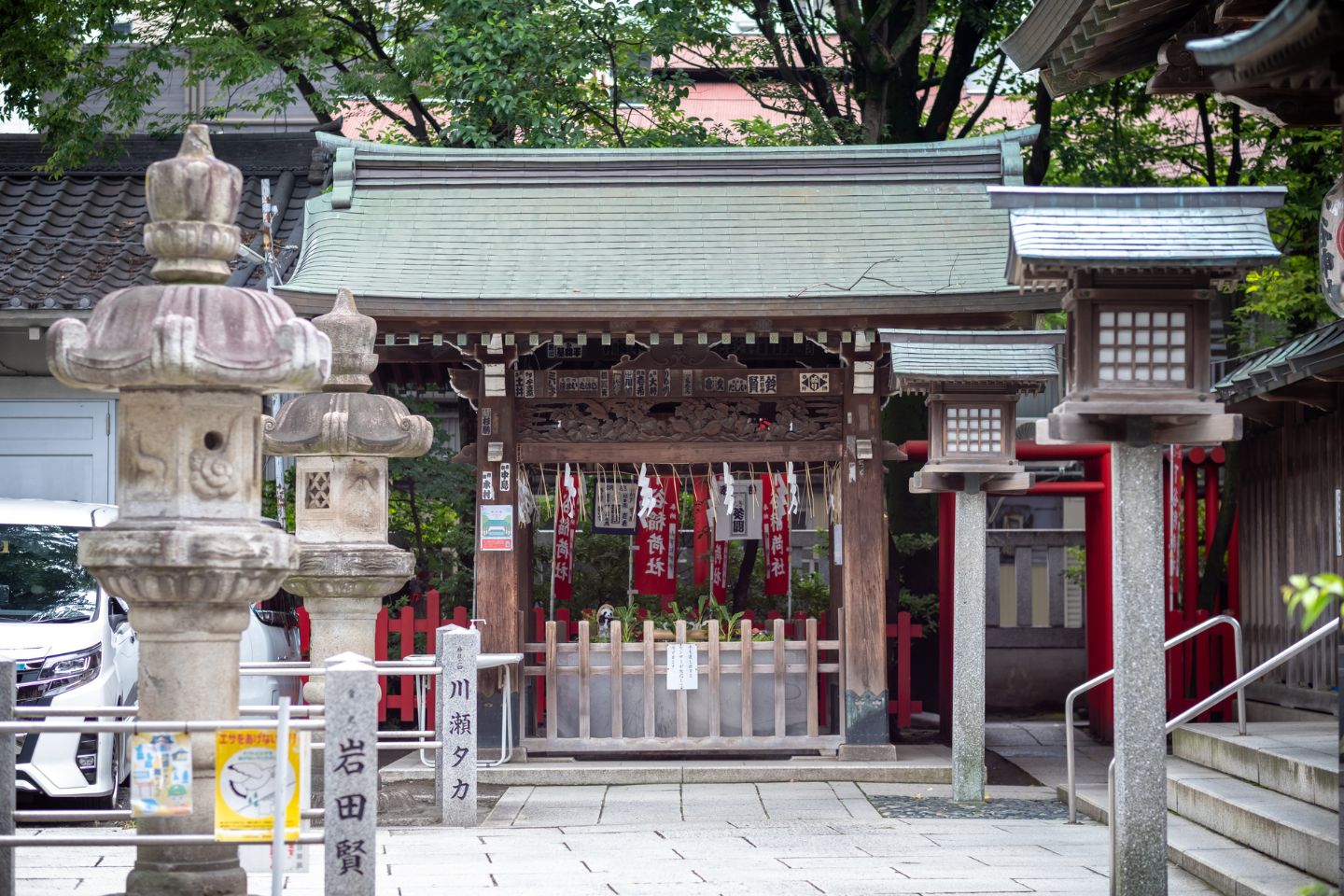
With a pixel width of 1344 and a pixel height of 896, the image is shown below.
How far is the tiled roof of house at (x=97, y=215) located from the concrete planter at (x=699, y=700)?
5.55m

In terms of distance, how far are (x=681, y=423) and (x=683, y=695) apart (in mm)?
2418

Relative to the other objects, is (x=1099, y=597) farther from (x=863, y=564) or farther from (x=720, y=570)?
(x=720, y=570)

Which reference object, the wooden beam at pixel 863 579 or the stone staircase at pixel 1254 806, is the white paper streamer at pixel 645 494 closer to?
the wooden beam at pixel 863 579

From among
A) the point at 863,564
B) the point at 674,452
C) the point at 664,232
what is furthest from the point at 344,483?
the point at 863,564

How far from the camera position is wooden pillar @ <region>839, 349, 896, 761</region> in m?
13.4

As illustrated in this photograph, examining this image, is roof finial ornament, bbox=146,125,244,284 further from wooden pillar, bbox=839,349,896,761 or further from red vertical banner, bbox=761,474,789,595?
red vertical banner, bbox=761,474,789,595

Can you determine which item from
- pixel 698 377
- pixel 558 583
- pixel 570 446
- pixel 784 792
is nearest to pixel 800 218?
pixel 698 377

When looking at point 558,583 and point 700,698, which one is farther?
point 558,583

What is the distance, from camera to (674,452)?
44.6 feet

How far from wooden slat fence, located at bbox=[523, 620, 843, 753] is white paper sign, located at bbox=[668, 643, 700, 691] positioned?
3.0 inches

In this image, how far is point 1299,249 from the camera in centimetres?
1603

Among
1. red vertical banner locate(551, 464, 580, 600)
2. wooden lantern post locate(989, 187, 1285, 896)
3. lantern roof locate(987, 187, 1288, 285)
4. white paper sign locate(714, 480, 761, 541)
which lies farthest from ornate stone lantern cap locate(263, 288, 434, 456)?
wooden lantern post locate(989, 187, 1285, 896)

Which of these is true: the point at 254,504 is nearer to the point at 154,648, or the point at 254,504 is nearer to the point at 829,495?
the point at 154,648

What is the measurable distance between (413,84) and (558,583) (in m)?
7.91
